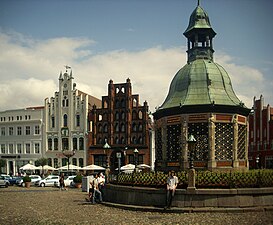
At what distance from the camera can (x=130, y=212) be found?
20.0 metres

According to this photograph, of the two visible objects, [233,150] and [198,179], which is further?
[233,150]

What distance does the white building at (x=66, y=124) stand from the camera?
7100 cm

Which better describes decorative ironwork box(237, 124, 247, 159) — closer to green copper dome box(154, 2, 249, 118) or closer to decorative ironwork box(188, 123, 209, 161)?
green copper dome box(154, 2, 249, 118)

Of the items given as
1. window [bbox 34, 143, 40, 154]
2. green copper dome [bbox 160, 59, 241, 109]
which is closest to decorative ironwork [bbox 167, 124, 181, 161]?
green copper dome [bbox 160, 59, 241, 109]

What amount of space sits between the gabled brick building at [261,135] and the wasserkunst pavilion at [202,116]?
109 ft

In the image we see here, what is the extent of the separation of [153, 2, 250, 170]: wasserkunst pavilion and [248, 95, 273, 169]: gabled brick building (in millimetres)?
33104

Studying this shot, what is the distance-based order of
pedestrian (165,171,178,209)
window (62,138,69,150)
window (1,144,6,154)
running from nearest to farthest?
1. pedestrian (165,171,178,209)
2. window (62,138,69,150)
3. window (1,144,6,154)

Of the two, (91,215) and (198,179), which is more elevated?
(198,179)

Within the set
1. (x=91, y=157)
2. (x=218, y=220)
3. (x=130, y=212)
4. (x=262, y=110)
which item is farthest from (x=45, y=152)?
(x=218, y=220)

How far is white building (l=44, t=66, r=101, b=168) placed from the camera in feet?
233

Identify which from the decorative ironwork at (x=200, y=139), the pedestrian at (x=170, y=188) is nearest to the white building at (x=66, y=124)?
the decorative ironwork at (x=200, y=139)

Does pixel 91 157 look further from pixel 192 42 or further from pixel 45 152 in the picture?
pixel 192 42

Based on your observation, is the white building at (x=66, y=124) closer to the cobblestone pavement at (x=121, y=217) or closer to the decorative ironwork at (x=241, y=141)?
the decorative ironwork at (x=241, y=141)

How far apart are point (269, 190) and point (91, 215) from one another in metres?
8.46
